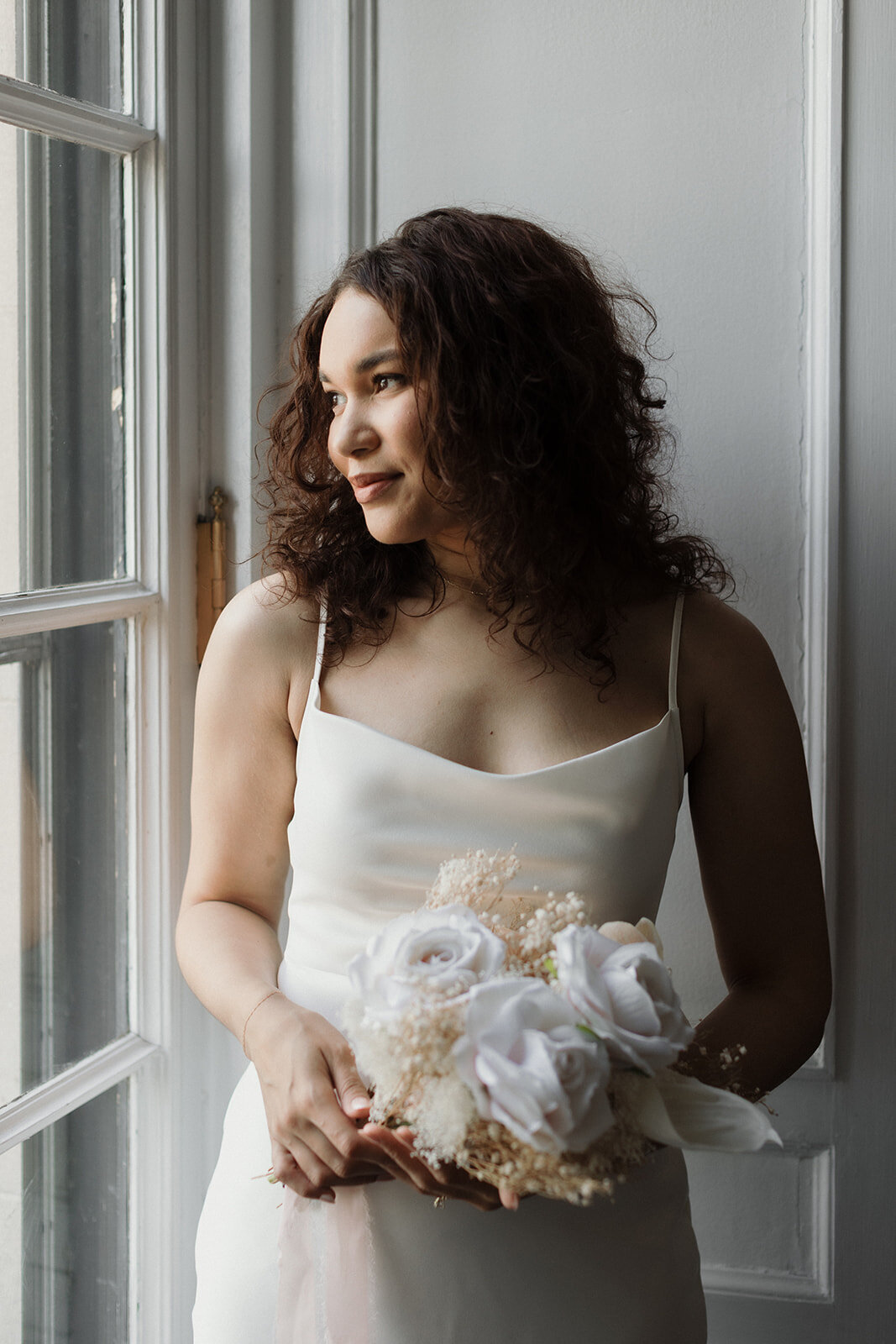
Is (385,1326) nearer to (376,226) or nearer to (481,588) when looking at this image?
(481,588)

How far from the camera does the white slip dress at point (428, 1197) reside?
1.05 meters

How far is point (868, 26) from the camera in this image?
1332mm

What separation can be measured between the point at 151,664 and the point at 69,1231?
70 cm

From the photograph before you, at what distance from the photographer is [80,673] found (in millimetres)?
1334

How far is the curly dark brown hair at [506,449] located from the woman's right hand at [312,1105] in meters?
0.41

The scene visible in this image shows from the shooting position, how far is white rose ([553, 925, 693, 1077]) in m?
0.76

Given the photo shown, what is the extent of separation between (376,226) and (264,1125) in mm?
1133

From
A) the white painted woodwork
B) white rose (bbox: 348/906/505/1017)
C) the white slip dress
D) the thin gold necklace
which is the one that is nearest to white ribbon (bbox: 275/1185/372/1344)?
the white slip dress

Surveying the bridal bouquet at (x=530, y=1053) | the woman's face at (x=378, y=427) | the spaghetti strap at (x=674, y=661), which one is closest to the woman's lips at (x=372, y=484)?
the woman's face at (x=378, y=427)

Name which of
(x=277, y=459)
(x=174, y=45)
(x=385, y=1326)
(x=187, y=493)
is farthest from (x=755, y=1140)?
(x=174, y=45)

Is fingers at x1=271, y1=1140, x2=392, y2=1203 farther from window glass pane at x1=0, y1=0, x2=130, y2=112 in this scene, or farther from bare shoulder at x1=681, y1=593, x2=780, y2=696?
window glass pane at x1=0, y1=0, x2=130, y2=112

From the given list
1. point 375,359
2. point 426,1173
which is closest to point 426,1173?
point 426,1173

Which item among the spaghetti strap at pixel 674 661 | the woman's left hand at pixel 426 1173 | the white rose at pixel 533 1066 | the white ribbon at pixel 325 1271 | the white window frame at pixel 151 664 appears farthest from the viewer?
the white window frame at pixel 151 664

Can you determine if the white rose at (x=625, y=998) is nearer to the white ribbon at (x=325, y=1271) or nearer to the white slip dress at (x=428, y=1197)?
the white slip dress at (x=428, y=1197)
